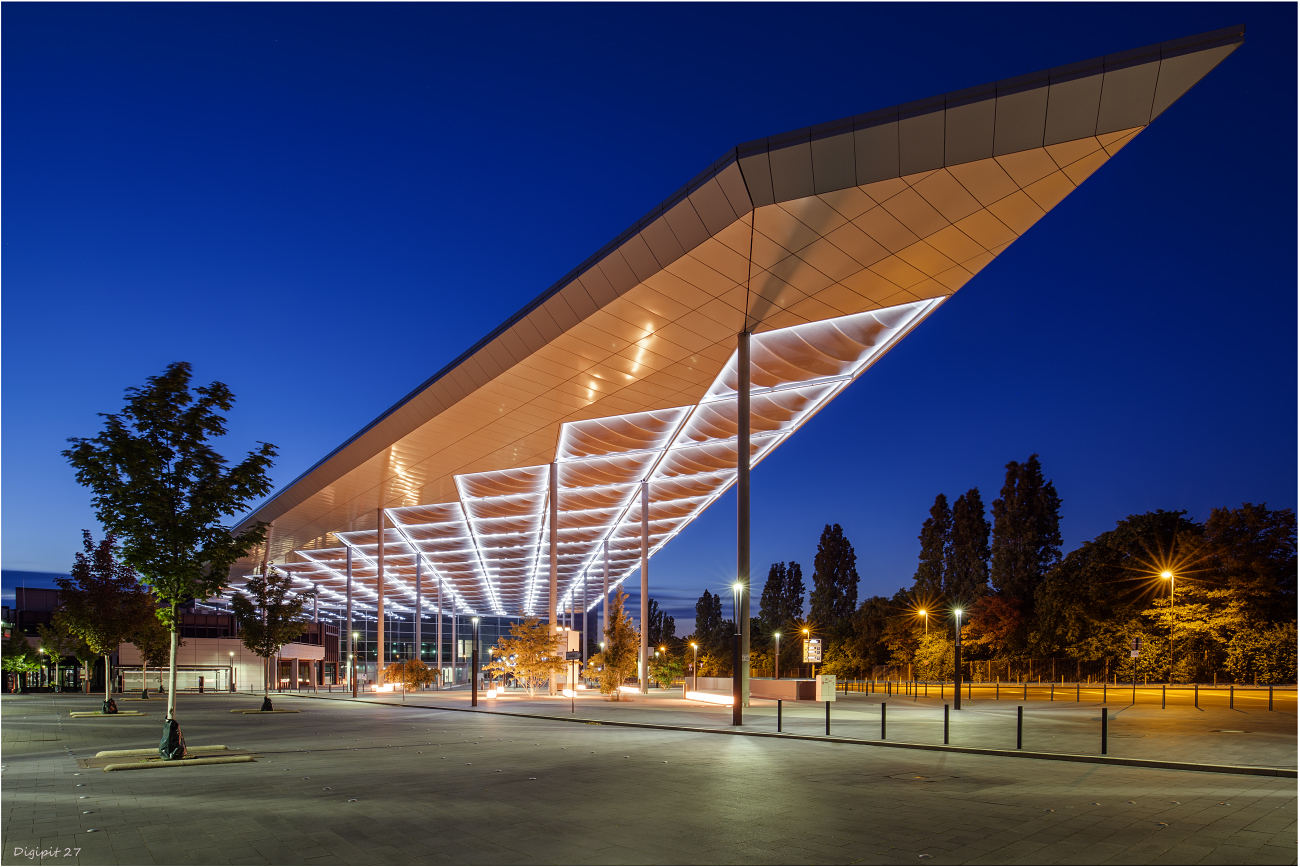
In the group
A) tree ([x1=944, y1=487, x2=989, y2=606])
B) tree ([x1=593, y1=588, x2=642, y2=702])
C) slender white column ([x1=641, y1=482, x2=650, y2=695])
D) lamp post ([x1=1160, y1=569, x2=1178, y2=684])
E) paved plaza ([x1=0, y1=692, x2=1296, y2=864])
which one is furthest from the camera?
Answer: tree ([x1=944, y1=487, x2=989, y2=606])

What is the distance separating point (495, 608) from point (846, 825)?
393ft

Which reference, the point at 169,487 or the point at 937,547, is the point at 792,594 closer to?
the point at 937,547

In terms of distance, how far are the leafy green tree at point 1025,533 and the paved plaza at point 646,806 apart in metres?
39.3

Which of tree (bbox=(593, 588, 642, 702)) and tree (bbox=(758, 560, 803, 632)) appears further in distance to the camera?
tree (bbox=(758, 560, 803, 632))

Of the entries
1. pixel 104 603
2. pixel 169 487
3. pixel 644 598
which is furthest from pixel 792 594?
pixel 169 487

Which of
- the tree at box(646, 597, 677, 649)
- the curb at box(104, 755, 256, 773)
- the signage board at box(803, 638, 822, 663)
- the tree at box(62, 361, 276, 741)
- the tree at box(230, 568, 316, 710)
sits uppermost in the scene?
the tree at box(62, 361, 276, 741)

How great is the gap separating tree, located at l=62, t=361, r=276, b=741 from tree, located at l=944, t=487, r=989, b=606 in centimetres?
5240

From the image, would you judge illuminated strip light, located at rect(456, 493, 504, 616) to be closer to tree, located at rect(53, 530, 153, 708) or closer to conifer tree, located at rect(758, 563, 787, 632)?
tree, located at rect(53, 530, 153, 708)

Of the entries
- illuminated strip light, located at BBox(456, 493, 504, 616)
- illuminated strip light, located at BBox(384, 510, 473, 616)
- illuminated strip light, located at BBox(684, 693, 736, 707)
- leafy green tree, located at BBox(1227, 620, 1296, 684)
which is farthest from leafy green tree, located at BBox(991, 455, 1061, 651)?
illuminated strip light, located at BBox(384, 510, 473, 616)

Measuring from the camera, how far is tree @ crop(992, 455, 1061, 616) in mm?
55219

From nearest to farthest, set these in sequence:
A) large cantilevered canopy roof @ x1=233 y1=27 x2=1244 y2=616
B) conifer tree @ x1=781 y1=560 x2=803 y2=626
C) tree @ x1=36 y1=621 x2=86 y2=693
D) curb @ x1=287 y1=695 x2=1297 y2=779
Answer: curb @ x1=287 y1=695 x2=1297 y2=779 < large cantilevered canopy roof @ x1=233 y1=27 x2=1244 y2=616 < tree @ x1=36 y1=621 x2=86 y2=693 < conifer tree @ x1=781 y1=560 x2=803 y2=626

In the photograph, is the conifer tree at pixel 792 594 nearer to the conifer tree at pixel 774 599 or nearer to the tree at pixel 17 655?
the conifer tree at pixel 774 599

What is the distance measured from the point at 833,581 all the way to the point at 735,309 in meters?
52.0

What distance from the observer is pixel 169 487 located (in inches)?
628
